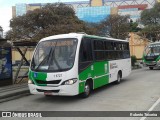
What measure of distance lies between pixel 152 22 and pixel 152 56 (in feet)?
63.6

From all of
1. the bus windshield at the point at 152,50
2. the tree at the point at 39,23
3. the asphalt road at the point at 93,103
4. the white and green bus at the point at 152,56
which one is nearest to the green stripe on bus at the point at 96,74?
the asphalt road at the point at 93,103

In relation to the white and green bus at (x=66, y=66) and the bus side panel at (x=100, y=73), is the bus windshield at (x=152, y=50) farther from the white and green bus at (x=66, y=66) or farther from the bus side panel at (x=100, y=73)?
the white and green bus at (x=66, y=66)

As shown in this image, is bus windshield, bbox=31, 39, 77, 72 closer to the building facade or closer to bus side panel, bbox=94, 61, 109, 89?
bus side panel, bbox=94, 61, 109, 89

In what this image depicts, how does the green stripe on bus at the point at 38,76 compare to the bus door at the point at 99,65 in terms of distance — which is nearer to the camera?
the green stripe on bus at the point at 38,76

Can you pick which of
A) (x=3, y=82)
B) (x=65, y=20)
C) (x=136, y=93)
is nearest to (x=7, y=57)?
(x=3, y=82)

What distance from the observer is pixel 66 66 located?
32.4 feet

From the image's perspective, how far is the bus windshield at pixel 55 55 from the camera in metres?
9.94

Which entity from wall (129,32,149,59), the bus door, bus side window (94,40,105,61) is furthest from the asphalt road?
wall (129,32,149,59)

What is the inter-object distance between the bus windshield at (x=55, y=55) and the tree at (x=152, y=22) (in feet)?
113

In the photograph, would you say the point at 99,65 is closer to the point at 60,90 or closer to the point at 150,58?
the point at 60,90

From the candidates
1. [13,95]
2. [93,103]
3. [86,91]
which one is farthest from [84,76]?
[13,95]

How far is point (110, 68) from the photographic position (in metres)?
13.8

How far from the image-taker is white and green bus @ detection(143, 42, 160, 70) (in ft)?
87.4

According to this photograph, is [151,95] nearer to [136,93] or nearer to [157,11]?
[136,93]
